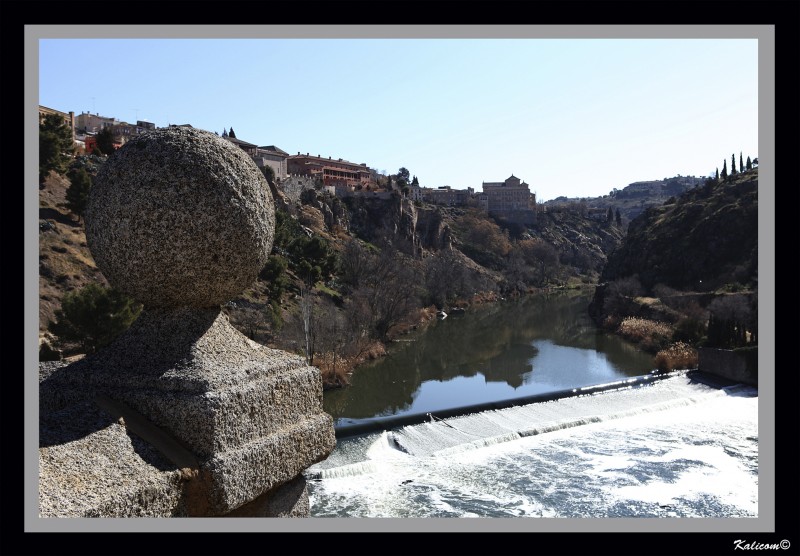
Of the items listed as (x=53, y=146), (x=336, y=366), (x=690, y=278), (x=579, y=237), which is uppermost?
(x=579, y=237)

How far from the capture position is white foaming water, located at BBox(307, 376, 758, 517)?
43.3 ft

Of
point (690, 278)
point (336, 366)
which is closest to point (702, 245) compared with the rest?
point (690, 278)

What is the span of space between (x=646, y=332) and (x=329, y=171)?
176 ft

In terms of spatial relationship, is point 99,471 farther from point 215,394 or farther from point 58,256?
point 58,256

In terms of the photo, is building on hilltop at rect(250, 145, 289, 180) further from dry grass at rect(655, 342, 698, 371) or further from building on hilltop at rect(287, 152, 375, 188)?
dry grass at rect(655, 342, 698, 371)

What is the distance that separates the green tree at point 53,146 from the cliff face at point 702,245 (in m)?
38.9

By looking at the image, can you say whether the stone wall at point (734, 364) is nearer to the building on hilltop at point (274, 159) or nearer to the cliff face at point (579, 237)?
the building on hilltop at point (274, 159)

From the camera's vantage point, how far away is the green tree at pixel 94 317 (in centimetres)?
1761

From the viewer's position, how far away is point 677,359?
28469mm

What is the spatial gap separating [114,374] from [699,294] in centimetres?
4114

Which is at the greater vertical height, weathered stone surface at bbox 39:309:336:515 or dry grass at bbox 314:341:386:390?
weathered stone surface at bbox 39:309:336:515

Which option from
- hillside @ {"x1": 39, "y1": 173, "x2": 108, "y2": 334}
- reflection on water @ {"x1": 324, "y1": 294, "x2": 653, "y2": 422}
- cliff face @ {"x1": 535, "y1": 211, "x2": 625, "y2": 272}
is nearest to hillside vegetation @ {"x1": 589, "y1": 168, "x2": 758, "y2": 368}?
reflection on water @ {"x1": 324, "y1": 294, "x2": 653, "y2": 422}

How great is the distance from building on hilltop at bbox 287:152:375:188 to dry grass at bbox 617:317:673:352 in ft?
143
